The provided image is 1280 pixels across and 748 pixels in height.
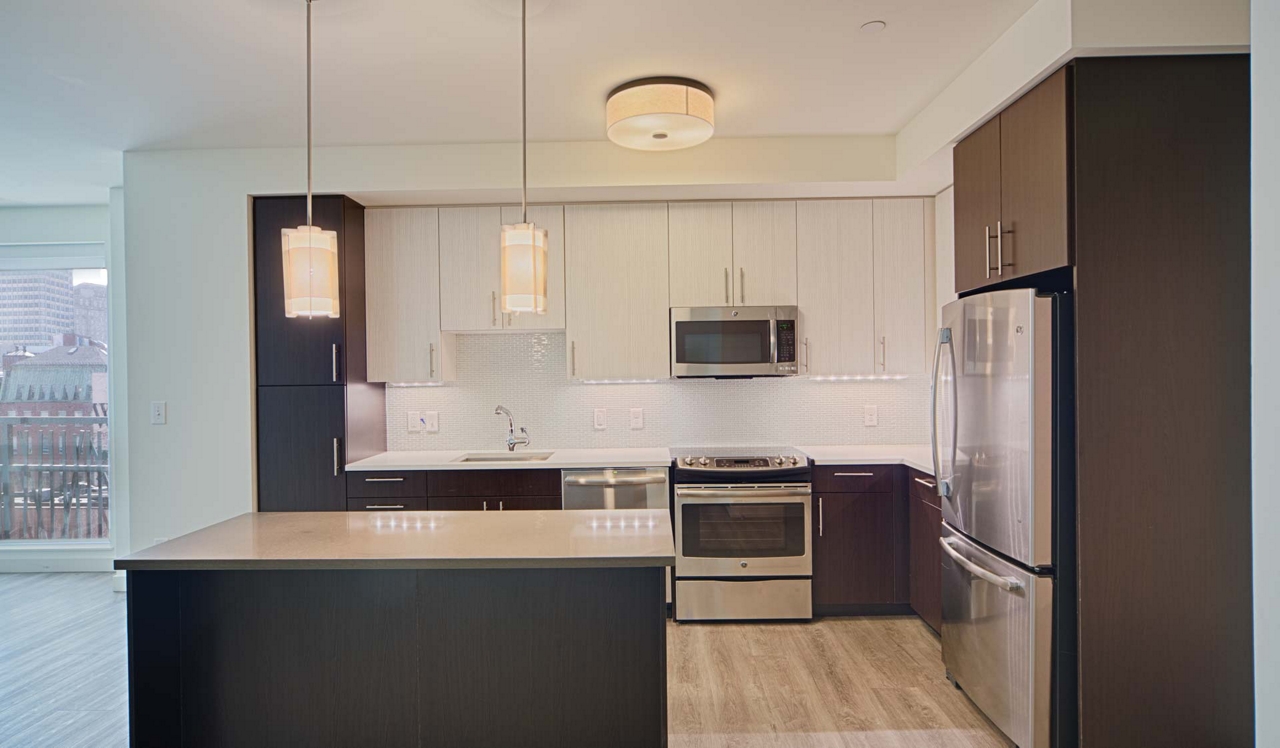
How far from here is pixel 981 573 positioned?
2607 mm

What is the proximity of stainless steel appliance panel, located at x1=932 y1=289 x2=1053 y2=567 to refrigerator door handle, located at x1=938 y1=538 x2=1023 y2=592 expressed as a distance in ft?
0.31

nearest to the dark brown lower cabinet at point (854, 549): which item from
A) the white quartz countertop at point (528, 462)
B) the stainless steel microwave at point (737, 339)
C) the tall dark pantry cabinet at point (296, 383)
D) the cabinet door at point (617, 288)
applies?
the stainless steel microwave at point (737, 339)

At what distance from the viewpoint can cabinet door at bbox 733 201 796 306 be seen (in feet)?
13.4

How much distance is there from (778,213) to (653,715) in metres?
2.81

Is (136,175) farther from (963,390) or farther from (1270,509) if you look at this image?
(1270,509)

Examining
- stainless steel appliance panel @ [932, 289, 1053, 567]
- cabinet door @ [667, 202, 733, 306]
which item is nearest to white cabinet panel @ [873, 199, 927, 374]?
cabinet door @ [667, 202, 733, 306]

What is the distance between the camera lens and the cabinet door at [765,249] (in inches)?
161

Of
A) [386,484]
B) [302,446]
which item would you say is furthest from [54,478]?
[386,484]

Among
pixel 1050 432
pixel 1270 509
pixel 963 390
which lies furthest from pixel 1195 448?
pixel 1270 509

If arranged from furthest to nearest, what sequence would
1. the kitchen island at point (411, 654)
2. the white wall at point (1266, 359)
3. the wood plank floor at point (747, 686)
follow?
1. the wood plank floor at point (747, 686)
2. the kitchen island at point (411, 654)
3. the white wall at point (1266, 359)

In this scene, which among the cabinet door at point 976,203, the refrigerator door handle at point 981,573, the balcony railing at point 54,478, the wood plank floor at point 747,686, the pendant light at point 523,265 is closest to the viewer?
the pendant light at point 523,265

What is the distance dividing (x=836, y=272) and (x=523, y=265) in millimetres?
2501

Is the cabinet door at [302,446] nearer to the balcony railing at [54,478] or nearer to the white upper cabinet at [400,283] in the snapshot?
the white upper cabinet at [400,283]

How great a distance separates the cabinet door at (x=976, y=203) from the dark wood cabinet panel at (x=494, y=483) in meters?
2.20
